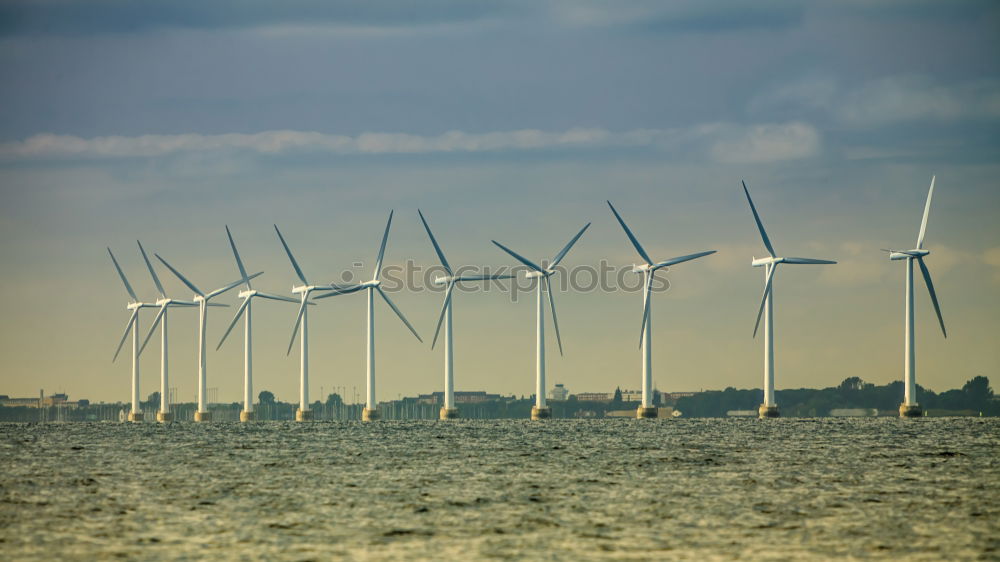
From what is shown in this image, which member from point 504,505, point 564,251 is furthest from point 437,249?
point 504,505

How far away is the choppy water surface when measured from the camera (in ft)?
133

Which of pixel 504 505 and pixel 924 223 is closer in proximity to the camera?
pixel 504 505

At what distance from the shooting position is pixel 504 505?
5291cm

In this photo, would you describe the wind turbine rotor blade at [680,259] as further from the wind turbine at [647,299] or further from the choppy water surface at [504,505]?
the choppy water surface at [504,505]

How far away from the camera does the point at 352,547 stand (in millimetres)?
40469

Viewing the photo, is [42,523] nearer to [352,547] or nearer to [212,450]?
[352,547]

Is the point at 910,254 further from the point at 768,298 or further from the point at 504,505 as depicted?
the point at 504,505

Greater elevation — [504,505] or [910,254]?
[910,254]

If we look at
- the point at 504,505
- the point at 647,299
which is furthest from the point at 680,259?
the point at 504,505

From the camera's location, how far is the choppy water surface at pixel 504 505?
40.4m

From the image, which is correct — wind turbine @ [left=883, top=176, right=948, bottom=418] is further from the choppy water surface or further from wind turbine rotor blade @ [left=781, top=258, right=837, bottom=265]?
the choppy water surface

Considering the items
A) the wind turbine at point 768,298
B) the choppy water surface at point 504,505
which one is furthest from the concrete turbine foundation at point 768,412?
the choppy water surface at point 504,505

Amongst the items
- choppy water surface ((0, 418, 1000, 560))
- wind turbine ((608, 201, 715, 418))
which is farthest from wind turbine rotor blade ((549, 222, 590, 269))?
choppy water surface ((0, 418, 1000, 560))

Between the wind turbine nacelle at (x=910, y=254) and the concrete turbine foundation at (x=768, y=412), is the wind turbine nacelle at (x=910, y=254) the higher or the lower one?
the higher one
